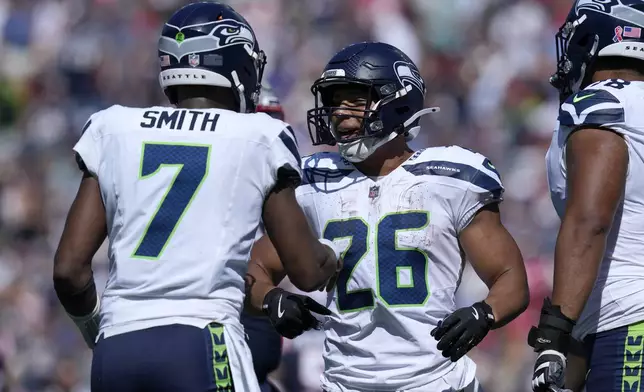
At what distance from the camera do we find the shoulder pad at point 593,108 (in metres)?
4.17

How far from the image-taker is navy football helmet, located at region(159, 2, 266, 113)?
426cm

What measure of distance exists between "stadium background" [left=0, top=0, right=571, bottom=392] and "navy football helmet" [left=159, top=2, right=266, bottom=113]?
16.4 feet

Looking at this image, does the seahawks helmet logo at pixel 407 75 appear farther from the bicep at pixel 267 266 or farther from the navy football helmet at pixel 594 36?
the bicep at pixel 267 266

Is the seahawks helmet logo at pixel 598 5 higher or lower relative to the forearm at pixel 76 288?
higher

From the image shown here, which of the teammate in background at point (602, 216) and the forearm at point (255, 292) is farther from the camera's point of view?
the forearm at point (255, 292)

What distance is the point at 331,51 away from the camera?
40.1 feet

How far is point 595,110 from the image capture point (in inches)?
165

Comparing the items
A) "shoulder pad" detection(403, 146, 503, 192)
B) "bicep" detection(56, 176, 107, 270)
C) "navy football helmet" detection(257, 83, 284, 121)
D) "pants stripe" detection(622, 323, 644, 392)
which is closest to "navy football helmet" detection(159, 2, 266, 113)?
"bicep" detection(56, 176, 107, 270)

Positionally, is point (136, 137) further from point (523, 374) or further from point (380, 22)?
point (380, 22)

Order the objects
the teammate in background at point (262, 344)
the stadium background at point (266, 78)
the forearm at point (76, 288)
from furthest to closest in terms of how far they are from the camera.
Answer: the stadium background at point (266, 78)
the teammate in background at point (262, 344)
the forearm at point (76, 288)

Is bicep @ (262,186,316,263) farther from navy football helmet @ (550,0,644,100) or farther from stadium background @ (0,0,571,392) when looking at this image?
stadium background @ (0,0,571,392)

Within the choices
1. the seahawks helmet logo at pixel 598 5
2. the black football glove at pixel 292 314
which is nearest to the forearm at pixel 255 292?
the black football glove at pixel 292 314

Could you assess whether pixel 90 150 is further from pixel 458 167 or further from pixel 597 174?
pixel 597 174

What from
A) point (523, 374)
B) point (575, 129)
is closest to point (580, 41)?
point (575, 129)
